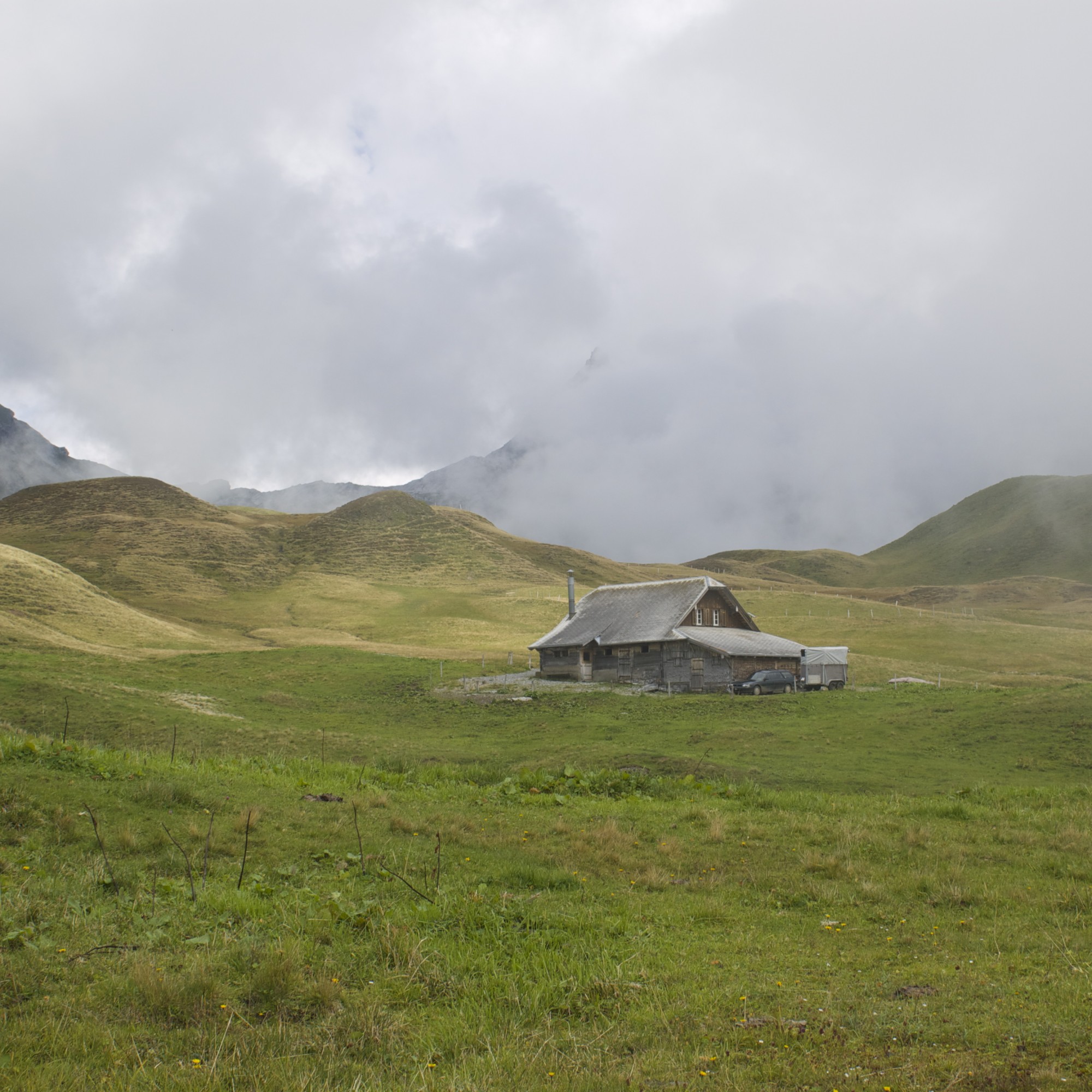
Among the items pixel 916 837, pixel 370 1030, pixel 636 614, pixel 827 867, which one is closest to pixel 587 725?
pixel 916 837

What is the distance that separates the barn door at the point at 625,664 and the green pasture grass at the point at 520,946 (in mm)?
43536

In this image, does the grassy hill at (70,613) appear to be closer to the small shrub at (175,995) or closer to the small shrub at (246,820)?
the small shrub at (246,820)

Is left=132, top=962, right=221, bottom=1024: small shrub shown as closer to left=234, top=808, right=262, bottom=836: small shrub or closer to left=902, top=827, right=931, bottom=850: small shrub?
left=234, top=808, right=262, bottom=836: small shrub

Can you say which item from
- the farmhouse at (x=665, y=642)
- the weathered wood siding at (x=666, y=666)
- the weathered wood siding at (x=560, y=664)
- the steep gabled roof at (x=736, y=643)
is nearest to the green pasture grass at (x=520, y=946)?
the steep gabled roof at (x=736, y=643)

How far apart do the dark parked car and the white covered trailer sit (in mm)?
2931

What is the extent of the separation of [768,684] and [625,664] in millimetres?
10979

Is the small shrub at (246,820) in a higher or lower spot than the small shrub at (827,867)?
higher

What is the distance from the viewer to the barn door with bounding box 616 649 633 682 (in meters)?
58.8

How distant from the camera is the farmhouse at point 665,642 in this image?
54969 millimetres

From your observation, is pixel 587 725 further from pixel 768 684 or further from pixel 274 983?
pixel 274 983

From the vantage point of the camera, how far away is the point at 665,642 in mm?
56125

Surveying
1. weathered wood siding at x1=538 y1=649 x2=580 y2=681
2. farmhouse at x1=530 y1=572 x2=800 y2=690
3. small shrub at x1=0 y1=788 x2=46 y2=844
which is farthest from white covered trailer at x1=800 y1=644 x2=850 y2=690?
small shrub at x1=0 y1=788 x2=46 y2=844

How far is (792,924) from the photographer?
9.25 meters

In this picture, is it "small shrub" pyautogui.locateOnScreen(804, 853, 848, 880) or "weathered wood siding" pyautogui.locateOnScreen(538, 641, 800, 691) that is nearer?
"small shrub" pyautogui.locateOnScreen(804, 853, 848, 880)
